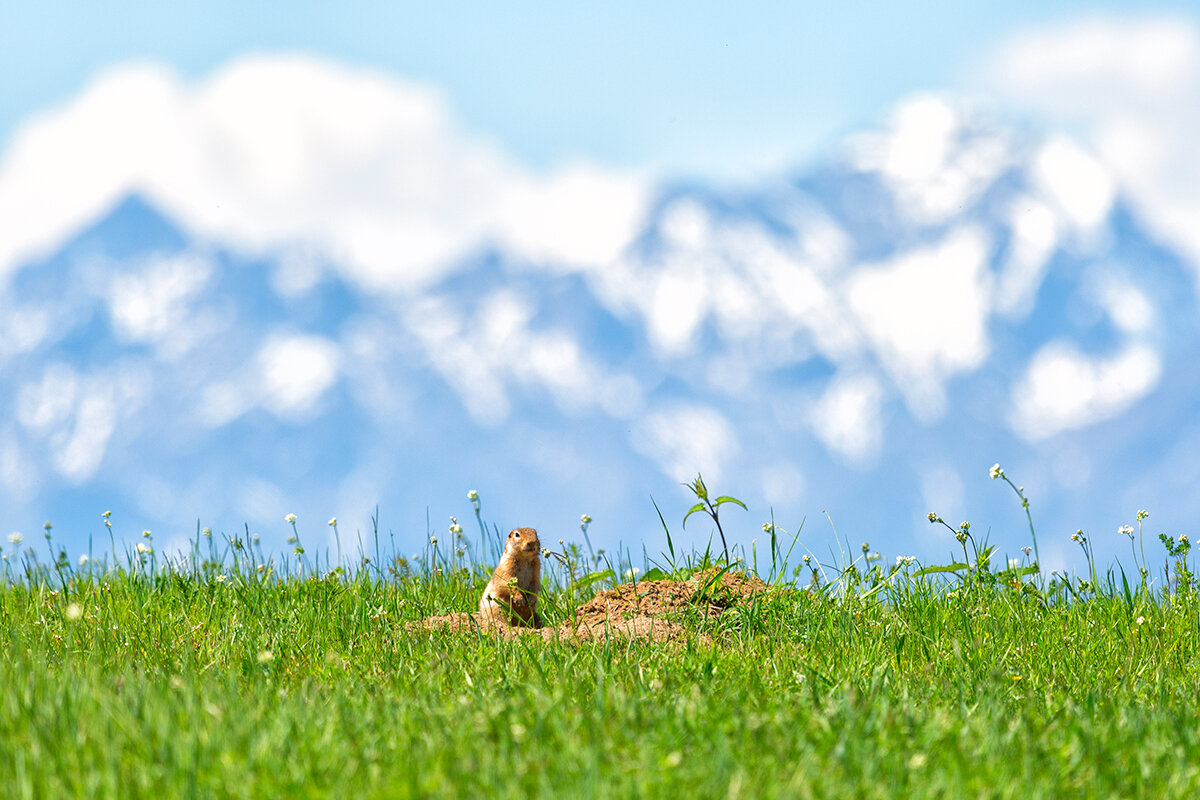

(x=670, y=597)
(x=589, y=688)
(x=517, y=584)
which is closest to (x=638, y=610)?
(x=670, y=597)

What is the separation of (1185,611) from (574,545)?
4289 millimetres

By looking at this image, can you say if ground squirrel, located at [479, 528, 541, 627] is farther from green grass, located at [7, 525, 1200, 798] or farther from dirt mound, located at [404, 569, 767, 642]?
green grass, located at [7, 525, 1200, 798]

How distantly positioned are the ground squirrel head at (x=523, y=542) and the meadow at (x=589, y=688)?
0.42 m

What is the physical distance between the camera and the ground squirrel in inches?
279

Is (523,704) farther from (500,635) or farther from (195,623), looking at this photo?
(195,623)

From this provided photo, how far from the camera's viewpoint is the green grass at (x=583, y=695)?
365 centimetres

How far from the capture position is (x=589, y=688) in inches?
201

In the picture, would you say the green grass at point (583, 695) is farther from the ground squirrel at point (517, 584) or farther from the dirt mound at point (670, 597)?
the ground squirrel at point (517, 584)

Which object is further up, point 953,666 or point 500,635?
point 500,635

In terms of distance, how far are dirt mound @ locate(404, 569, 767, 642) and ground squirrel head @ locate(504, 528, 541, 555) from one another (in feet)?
1.57

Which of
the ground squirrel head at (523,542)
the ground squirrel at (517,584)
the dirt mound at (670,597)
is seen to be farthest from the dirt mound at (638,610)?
the ground squirrel head at (523,542)

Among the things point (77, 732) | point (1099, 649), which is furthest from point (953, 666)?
point (77, 732)

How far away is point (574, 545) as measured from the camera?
878 cm

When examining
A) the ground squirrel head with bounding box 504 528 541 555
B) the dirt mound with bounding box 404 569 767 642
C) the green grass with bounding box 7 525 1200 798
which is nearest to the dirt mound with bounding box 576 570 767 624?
the dirt mound with bounding box 404 569 767 642
